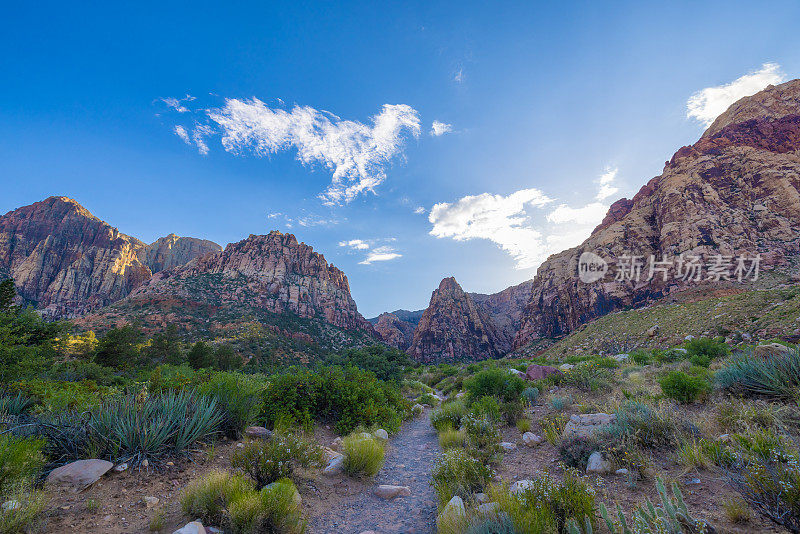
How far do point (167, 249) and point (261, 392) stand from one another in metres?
176

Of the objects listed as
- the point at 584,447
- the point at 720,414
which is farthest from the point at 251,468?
the point at 720,414

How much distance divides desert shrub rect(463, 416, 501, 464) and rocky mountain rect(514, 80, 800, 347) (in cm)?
4407

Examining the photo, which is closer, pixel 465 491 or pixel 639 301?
pixel 465 491

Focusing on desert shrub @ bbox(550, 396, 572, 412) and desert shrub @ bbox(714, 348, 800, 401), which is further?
desert shrub @ bbox(550, 396, 572, 412)

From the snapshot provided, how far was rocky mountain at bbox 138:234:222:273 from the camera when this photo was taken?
5453 inches

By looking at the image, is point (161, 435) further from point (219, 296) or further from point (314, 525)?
point (219, 296)

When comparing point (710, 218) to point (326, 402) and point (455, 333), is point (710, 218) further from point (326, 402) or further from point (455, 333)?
point (455, 333)

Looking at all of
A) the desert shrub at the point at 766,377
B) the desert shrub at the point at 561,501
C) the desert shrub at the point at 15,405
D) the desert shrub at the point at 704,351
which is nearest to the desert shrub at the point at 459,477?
the desert shrub at the point at 561,501

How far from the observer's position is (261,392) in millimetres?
8188

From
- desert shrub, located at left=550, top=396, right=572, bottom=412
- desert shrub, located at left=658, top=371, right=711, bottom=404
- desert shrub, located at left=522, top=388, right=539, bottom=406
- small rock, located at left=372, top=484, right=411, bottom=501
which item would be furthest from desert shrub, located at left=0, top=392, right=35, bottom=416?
desert shrub, located at left=658, top=371, right=711, bottom=404

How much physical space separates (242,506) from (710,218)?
208ft

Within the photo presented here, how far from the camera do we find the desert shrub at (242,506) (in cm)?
332

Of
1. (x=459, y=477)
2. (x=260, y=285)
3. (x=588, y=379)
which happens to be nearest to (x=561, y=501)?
(x=459, y=477)

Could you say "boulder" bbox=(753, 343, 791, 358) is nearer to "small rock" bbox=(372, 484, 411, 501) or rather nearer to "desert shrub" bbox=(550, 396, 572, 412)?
"desert shrub" bbox=(550, 396, 572, 412)
